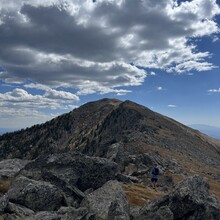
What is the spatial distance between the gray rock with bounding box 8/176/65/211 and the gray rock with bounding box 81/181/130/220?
2574 mm

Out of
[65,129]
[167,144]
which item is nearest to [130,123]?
[167,144]

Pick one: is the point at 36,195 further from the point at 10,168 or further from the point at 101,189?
the point at 10,168

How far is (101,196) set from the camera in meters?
31.6

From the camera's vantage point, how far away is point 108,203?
98.9 feet

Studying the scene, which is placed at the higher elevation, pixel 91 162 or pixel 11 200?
pixel 91 162

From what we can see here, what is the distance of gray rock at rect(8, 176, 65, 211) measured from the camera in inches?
1220

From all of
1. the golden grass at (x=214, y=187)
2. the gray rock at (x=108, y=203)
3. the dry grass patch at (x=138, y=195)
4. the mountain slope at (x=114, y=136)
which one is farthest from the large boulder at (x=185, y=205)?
the mountain slope at (x=114, y=136)

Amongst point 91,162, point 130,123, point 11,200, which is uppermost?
point 130,123

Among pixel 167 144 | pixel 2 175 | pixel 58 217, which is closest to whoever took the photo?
pixel 58 217

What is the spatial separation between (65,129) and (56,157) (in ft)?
476

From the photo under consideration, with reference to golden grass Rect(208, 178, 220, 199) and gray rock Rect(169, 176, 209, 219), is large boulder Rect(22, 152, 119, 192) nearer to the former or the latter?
gray rock Rect(169, 176, 209, 219)

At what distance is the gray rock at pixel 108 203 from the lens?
2705cm

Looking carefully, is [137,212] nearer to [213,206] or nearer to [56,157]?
[213,206]

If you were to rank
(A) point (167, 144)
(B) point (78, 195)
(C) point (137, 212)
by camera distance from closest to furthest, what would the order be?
(C) point (137, 212), (B) point (78, 195), (A) point (167, 144)
